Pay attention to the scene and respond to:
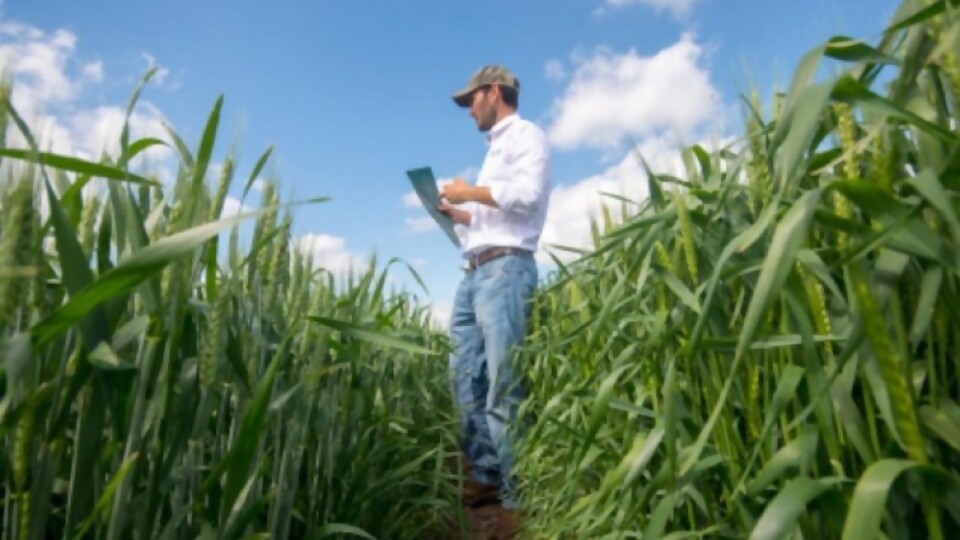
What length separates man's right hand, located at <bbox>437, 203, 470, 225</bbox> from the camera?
319 cm

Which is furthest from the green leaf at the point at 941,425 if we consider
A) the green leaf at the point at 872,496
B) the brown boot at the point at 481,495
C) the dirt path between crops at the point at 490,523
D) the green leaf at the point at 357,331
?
the brown boot at the point at 481,495

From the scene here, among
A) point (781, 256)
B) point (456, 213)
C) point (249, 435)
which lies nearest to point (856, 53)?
point (781, 256)

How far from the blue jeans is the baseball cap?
0.76m

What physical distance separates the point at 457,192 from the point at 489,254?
255 mm

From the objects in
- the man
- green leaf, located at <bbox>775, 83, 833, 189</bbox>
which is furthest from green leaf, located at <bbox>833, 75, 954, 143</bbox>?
the man

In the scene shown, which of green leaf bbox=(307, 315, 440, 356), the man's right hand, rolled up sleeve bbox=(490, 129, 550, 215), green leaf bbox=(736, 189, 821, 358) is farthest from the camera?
the man's right hand

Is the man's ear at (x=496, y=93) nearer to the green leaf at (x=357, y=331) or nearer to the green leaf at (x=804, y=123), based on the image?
the green leaf at (x=357, y=331)

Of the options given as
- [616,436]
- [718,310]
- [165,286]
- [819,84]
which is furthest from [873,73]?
[616,436]

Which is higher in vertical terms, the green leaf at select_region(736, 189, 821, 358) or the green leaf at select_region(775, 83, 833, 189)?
the green leaf at select_region(775, 83, 833, 189)

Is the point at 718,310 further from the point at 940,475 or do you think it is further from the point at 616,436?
the point at 616,436

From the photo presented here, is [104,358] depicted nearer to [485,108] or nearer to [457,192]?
[457,192]

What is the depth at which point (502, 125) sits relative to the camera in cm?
324

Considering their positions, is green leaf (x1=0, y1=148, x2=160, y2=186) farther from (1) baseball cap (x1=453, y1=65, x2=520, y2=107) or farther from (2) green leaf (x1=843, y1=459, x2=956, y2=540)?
(1) baseball cap (x1=453, y1=65, x2=520, y2=107)

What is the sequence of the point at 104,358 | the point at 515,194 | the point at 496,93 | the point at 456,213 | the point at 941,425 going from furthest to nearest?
1. the point at 496,93
2. the point at 456,213
3. the point at 515,194
4. the point at 941,425
5. the point at 104,358
